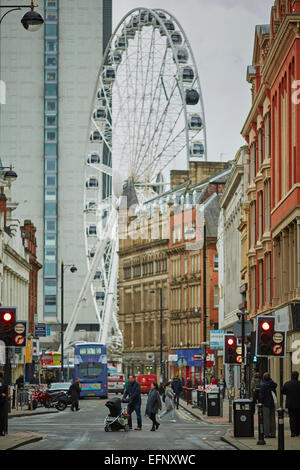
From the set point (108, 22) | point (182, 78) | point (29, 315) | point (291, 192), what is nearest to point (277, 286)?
point (291, 192)

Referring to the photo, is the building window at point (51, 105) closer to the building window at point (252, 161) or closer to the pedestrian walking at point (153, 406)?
the building window at point (252, 161)

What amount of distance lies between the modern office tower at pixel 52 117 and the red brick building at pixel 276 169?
366 feet

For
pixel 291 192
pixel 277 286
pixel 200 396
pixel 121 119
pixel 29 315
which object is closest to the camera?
pixel 291 192

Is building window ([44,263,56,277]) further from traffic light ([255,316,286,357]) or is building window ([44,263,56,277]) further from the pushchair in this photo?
traffic light ([255,316,286,357])

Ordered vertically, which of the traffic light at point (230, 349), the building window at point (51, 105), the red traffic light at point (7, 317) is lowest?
the traffic light at point (230, 349)

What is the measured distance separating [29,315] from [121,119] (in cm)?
2326

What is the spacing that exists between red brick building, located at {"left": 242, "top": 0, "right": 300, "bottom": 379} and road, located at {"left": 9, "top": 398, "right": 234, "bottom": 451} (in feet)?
26.8

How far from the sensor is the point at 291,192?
147ft

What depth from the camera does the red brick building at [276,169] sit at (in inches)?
1745

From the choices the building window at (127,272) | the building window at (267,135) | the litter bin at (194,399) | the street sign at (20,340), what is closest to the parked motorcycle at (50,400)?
the litter bin at (194,399)

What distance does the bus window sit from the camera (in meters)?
80.9

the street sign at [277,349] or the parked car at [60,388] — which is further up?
the street sign at [277,349]

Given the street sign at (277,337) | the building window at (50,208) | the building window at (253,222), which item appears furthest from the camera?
the building window at (50,208)
